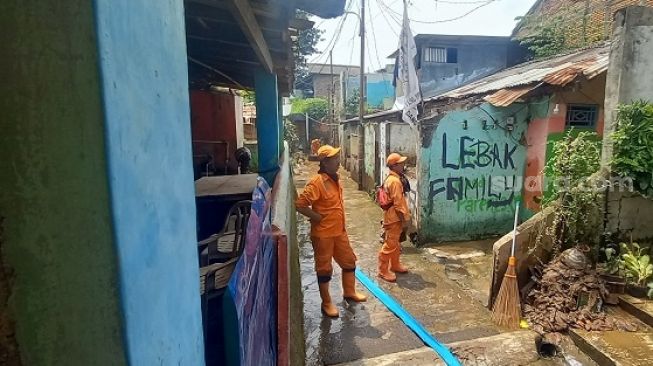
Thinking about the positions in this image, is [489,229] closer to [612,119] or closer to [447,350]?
[612,119]

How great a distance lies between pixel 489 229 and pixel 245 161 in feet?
15.8

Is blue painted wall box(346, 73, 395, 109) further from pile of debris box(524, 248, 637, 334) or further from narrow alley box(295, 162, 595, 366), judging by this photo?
pile of debris box(524, 248, 637, 334)

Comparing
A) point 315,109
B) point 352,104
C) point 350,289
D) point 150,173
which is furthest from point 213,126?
point 315,109

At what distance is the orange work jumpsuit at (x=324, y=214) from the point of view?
4.35 meters

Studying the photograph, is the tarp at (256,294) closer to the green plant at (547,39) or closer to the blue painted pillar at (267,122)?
the blue painted pillar at (267,122)

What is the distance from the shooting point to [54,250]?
2.01 feet

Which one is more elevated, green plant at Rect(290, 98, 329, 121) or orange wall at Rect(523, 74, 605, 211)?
green plant at Rect(290, 98, 329, 121)

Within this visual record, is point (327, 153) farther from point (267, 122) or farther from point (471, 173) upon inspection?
point (471, 173)

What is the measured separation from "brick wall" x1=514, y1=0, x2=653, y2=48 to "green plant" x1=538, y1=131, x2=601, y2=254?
10442mm

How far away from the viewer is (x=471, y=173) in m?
7.55

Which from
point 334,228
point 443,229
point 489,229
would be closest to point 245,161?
point 334,228

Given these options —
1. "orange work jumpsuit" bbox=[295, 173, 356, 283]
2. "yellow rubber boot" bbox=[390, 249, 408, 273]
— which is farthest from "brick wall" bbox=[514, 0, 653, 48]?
"orange work jumpsuit" bbox=[295, 173, 356, 283]

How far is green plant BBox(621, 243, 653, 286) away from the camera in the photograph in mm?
4621

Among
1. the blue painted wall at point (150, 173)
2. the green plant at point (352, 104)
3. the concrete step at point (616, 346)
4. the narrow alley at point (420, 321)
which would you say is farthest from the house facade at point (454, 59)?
the blue painted wall at point (150, 173)
